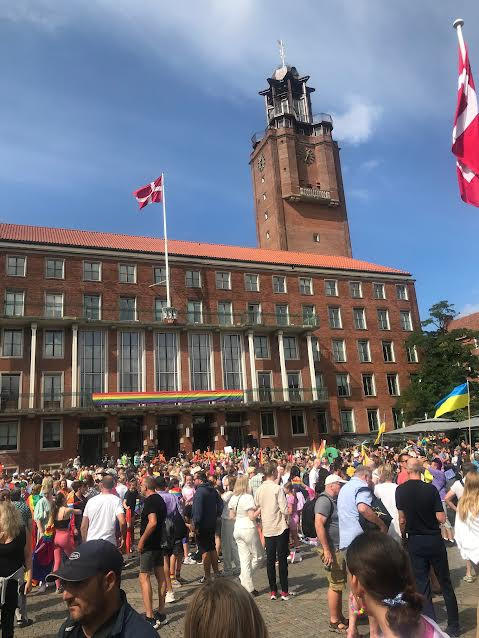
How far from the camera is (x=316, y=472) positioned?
45.7 ft

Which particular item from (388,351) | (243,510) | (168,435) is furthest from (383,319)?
(243,510)

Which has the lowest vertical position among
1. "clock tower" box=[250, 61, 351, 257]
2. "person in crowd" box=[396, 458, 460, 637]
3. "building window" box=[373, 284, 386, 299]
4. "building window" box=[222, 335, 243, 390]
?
"person in crowd" box=[396, 458, 460, 637]

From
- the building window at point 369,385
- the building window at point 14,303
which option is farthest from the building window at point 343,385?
the building window at point 14,303

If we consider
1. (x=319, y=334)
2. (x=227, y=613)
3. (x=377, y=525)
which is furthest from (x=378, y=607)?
(x=319, y=334)

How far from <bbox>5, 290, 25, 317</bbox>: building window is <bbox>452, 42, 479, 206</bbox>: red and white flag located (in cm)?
3206

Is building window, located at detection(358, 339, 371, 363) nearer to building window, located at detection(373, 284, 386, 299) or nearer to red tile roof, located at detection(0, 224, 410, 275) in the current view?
building window, located at detection(373, 284, 386, 299)

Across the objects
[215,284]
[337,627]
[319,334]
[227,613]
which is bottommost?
[337,627]

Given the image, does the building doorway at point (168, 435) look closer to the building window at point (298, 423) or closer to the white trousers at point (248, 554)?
the building window at point (298, 423)

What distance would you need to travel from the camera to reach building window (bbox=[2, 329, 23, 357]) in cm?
3388

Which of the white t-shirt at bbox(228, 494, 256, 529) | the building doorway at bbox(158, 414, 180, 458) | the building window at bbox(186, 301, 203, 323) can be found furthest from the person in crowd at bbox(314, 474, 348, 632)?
the building window at bbox(186, 301, 203, 323)

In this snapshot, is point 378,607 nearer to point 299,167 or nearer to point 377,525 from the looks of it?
point 377,525

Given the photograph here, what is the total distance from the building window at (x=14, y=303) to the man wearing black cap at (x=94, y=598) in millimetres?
34857

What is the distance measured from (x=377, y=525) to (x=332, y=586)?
3.44 feet

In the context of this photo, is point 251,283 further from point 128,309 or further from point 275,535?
point 275,535
